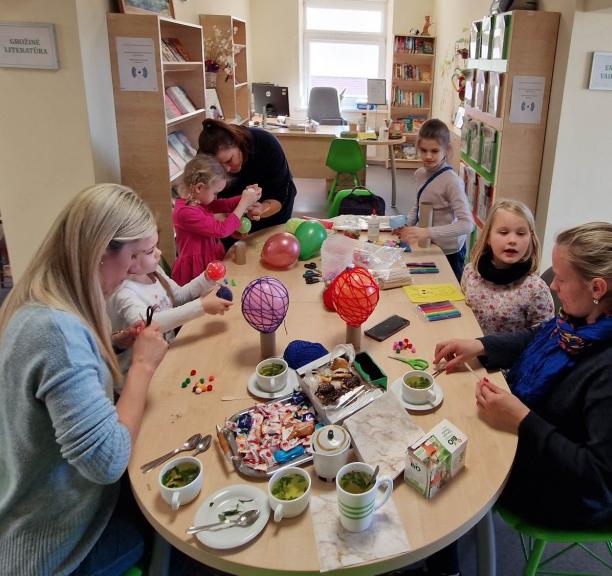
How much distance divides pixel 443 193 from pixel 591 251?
4.35ft

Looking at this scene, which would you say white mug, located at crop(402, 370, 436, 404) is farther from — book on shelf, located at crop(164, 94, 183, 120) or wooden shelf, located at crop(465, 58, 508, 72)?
book on shelf, located at crop(164, 94, 183, 120)

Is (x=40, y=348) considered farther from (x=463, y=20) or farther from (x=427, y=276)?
(x=463, y=20)

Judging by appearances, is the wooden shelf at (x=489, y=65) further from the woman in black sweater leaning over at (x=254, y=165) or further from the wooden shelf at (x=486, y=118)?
the woman in black sweater leaning over at (x=254, y=165)

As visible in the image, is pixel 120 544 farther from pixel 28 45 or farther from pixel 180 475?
pixel 28 45

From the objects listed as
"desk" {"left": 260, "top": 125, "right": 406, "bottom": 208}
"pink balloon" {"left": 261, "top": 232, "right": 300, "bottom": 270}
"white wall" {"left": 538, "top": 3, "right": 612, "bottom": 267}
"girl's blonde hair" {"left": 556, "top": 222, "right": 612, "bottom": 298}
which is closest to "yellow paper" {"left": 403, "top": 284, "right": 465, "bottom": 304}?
"pink balloon" {"left": 261, "top": 232, "right": 300, "bottom": 270}

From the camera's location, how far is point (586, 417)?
105 centimetres

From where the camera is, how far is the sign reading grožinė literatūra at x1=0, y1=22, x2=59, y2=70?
8.21ft

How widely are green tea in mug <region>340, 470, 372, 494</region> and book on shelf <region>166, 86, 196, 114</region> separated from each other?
3.37 m

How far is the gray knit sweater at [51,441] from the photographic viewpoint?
882mm

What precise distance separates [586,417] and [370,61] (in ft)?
26.2

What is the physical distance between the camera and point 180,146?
3.75m

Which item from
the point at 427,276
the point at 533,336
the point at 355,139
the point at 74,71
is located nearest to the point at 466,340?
the point at 533,336

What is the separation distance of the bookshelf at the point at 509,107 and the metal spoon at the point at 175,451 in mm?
2711

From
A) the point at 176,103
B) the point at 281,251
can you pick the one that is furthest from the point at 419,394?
the point at 176,103
